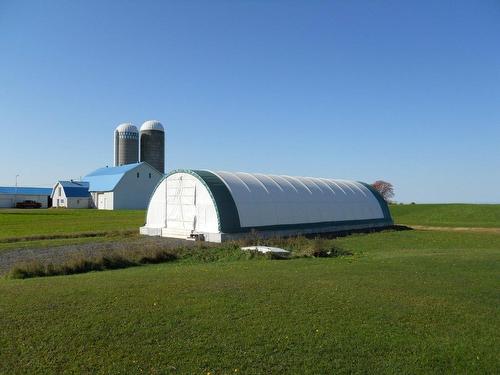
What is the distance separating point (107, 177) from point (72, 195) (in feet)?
19.7

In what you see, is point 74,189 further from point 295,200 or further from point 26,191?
point 295,200

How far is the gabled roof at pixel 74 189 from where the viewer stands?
244ft

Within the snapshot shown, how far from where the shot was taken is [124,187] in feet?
232

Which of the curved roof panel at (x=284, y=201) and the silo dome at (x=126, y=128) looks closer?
the curved roof panel at (x=284, y=201)

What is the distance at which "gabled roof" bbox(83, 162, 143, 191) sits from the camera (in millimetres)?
71062

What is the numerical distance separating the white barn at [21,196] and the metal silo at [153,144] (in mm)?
18801

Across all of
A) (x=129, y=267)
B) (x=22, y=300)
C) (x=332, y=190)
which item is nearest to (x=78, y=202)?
(x=332, y=190)

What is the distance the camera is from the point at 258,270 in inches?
564

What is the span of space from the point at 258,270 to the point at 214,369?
744 centimetres

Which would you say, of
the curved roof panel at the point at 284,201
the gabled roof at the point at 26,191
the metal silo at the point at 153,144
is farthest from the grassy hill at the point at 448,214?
the gabled roof at the point at 26,191

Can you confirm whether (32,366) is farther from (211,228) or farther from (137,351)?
(211,228)

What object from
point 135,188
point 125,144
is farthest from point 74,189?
point 125,144

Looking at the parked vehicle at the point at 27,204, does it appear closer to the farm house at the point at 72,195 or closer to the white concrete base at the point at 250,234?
the farm house at the point at 72,195

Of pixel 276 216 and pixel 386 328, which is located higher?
pixel 276 216
